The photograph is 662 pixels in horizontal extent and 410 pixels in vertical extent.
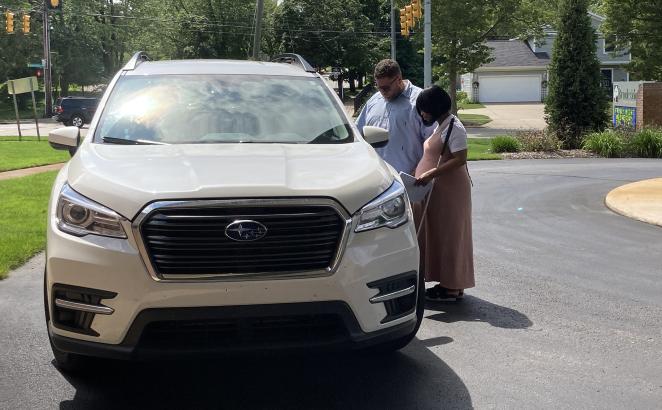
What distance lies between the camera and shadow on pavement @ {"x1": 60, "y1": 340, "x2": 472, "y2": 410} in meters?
4.17

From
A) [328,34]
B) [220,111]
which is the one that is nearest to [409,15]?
[220,111]

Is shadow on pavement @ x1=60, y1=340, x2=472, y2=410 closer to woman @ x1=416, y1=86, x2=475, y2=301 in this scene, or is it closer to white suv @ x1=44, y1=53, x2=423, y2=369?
white suv @ x1=44, y1=53, x2=423, y2=369

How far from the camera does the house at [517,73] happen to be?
212 ft

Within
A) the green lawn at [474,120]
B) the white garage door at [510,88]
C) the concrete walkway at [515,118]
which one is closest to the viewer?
the concrete walkway at [515,118]

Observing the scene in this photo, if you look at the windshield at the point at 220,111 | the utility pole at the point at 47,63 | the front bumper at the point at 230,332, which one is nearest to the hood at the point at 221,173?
the windshield at the point at 220,111

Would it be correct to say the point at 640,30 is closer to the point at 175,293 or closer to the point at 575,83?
the point at 575,83

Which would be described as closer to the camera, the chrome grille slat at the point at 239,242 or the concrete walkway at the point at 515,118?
the chrome grille slat at the point at 239,242

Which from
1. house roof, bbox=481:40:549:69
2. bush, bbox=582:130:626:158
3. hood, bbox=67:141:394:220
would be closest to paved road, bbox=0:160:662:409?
hood, bbox=67:141:394:220

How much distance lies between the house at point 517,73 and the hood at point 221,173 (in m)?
62.0

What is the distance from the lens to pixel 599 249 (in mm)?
8789

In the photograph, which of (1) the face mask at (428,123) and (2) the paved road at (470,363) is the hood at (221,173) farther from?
(1) the face mask at (428,123)

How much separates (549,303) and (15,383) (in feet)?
13.6

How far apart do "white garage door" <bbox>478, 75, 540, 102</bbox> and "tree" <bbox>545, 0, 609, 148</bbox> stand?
41700 millimetres

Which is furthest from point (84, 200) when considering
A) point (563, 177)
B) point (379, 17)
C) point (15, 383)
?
point (379, 17)
